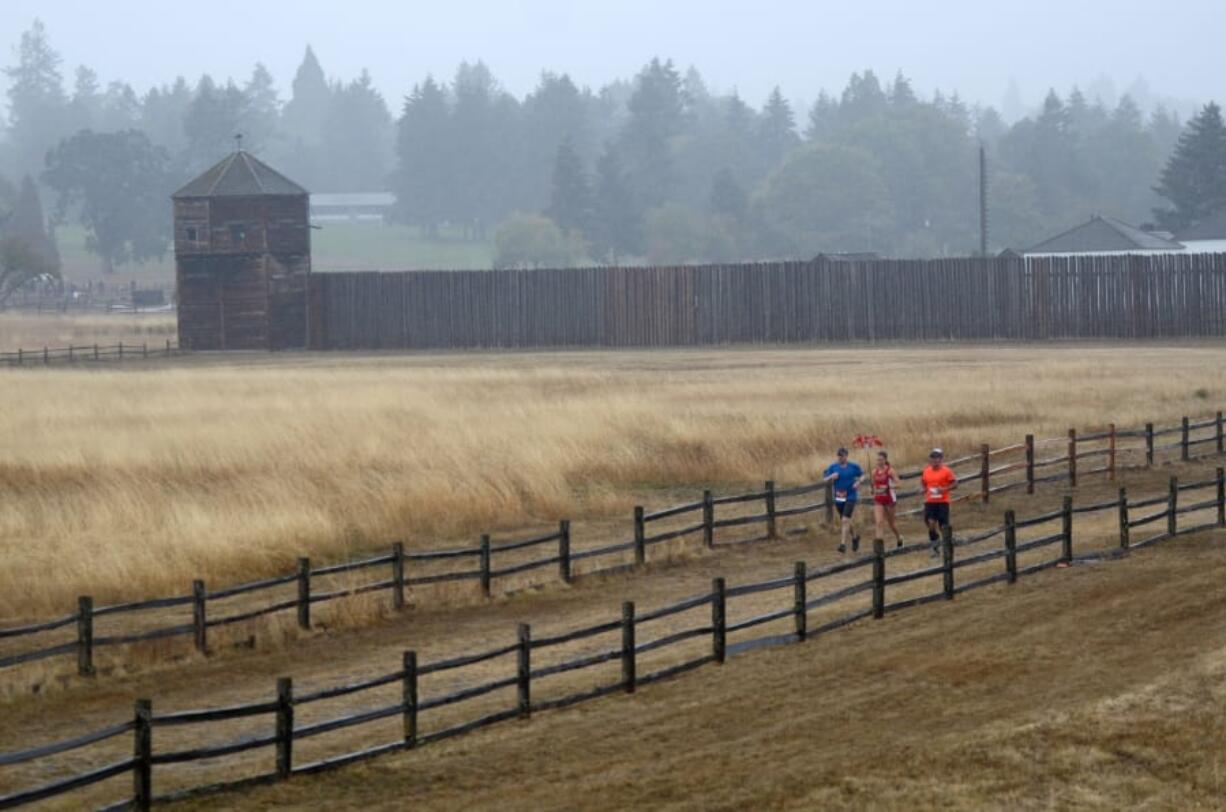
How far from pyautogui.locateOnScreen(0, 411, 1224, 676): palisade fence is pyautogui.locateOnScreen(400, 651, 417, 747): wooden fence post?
14.4ft

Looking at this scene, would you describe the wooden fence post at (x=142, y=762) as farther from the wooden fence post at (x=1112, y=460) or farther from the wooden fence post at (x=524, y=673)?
the wooden fence post at (x=1112, y=460)

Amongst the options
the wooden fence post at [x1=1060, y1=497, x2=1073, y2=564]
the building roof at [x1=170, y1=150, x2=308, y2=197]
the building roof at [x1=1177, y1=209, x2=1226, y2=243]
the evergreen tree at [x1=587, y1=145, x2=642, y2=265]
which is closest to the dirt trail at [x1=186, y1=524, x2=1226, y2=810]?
the wooden fence post at [x1=1060, y1=497, x2=1073, y2=564]

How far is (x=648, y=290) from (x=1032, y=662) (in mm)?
62000

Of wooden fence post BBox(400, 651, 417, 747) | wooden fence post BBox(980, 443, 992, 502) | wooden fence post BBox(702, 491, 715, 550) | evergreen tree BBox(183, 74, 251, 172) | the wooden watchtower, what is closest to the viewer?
wooden fence post BBox(400, 651, 417, 747)

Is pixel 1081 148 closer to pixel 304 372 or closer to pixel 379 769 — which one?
pixel 304 372

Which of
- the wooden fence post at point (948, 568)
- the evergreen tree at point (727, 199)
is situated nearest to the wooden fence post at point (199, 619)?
the wooden fence post at point (948, 568)

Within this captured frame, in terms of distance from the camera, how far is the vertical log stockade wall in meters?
76.1

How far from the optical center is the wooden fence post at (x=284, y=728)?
1424cm

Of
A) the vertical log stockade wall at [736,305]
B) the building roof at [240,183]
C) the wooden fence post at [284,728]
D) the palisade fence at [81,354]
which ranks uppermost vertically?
the building roof at [240,183]

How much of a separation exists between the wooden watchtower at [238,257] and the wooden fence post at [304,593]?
57633mm

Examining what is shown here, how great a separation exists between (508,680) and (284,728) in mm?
2561

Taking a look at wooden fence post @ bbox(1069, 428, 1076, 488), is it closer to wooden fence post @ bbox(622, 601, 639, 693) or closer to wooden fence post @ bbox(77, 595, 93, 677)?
wooden fence post @ bbox(622, 601, 639, 693)

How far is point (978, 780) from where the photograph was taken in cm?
1395

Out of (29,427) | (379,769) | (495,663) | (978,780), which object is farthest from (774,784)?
(29,427)
